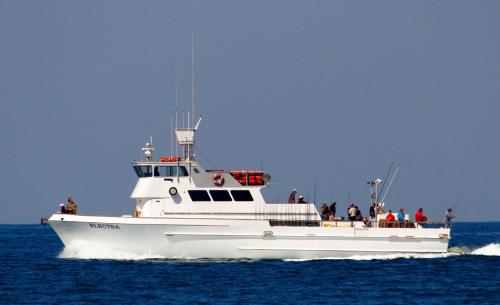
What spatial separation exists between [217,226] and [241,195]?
69.9 inches

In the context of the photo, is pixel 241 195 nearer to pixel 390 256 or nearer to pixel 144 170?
pixel 144 170

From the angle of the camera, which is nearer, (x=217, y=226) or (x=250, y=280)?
(x=250, y=280)

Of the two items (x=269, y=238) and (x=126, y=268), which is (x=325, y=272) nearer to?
(x=269, y=238)

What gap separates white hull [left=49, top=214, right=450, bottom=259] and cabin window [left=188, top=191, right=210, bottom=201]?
108cm

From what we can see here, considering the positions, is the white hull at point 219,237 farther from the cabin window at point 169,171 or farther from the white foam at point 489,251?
the white foam at point 489,251

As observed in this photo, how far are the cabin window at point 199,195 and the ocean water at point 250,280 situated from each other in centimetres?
242

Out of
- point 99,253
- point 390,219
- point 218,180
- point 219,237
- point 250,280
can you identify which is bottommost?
point 250,280

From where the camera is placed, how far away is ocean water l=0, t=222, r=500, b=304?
36.0 metres

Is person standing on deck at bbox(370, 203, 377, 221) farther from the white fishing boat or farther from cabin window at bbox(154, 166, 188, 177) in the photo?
cabin window at bbox(154, 166, 188, 177)

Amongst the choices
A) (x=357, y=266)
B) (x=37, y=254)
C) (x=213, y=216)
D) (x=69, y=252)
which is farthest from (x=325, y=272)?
(x=37, y=254)

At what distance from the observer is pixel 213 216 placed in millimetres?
44781

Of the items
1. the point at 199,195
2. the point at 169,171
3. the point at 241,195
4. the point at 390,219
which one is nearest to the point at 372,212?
the point at 390,219

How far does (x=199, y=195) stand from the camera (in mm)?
45062

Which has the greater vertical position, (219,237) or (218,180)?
(218,180)
